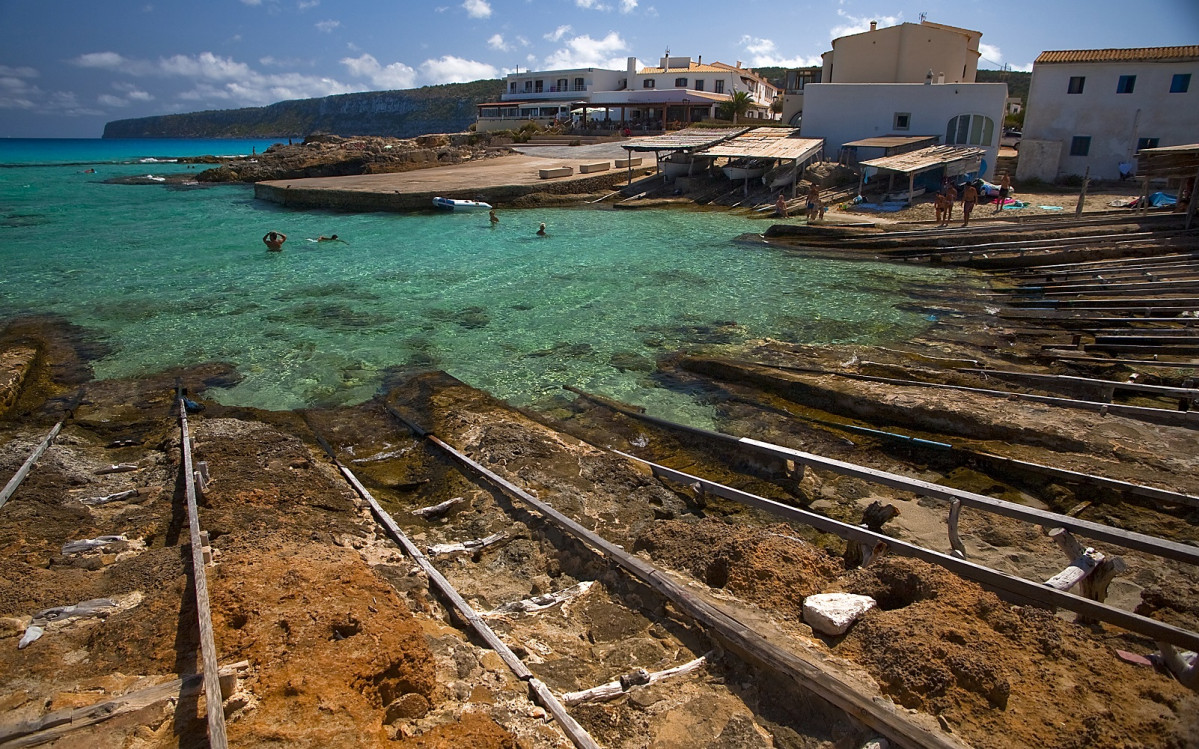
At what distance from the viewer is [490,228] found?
30641 millimetres

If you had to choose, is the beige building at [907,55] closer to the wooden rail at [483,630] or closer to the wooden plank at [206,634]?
the wooden rail at [483,630]

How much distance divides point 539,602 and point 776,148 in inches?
1239

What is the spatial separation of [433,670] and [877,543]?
12.7ft

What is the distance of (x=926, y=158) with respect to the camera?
1154 inches

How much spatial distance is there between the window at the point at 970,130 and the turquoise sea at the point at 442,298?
12.6 m

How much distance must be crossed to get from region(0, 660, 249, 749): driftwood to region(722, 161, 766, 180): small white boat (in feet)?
114

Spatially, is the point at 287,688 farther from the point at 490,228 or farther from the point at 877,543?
the point at 490,228

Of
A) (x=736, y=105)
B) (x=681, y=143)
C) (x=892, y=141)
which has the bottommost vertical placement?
(x=892, y=141)

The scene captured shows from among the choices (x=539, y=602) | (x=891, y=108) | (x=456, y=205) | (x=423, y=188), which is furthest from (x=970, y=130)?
(x=539, y=602)

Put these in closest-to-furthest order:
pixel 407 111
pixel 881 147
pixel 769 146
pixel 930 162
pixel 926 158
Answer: pixel 930 162 < pixel 926 158 < pixel 881 147 < pixel 769 146 < pixel 407 111

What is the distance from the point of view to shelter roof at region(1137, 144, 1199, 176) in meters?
17.6

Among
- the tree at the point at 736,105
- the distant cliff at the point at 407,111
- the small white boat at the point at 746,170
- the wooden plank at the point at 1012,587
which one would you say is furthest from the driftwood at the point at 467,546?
the distant cliff at the point at 407,111

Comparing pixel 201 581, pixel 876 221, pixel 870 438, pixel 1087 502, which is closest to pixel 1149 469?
pixel 1087 502

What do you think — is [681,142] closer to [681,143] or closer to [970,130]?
[681,143]
